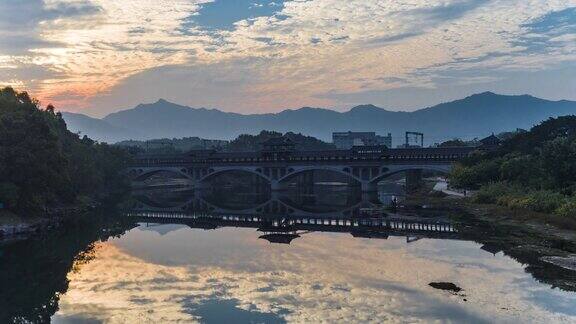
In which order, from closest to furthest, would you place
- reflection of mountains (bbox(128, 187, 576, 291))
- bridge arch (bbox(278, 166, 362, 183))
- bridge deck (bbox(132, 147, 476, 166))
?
reflection of mountains (bbox(128, 187, 576, 291)) < bridge deck (bbox(132, 147, 476, 166)) < bridge arch (bbox(278, 166, 362, 183))

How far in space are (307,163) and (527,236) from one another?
6043 centimetres

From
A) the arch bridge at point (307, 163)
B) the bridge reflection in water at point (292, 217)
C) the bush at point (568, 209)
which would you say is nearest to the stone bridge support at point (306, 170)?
the arch bridge at point (307, 163)

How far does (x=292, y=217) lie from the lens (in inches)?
2507

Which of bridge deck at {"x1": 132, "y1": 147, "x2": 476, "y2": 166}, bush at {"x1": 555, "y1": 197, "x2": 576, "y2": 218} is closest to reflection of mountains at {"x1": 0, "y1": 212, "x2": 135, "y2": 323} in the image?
bush at {"x1": 555, "y1": 197, "x2": 576, "y2": 218}

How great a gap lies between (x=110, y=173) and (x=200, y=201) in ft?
79.6

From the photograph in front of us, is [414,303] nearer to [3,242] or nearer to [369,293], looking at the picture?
[369,293]

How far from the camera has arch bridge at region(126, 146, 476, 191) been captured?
89.2 metres

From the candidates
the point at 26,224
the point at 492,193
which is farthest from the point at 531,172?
the point at 26,224

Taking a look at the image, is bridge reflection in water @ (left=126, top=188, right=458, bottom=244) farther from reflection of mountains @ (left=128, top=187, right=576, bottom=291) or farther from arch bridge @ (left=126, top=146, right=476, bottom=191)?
arch bridge @ (left=126, top=146, right=476, bottom=191)

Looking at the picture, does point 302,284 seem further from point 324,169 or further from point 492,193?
point 324,169

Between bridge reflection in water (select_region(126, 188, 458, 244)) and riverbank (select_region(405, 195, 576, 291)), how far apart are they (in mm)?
2633

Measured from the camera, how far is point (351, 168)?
308ft

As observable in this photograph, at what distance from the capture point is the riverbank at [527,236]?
2909 centimetres

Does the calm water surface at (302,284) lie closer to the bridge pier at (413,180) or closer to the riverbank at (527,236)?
the riverbank at (527,236)
